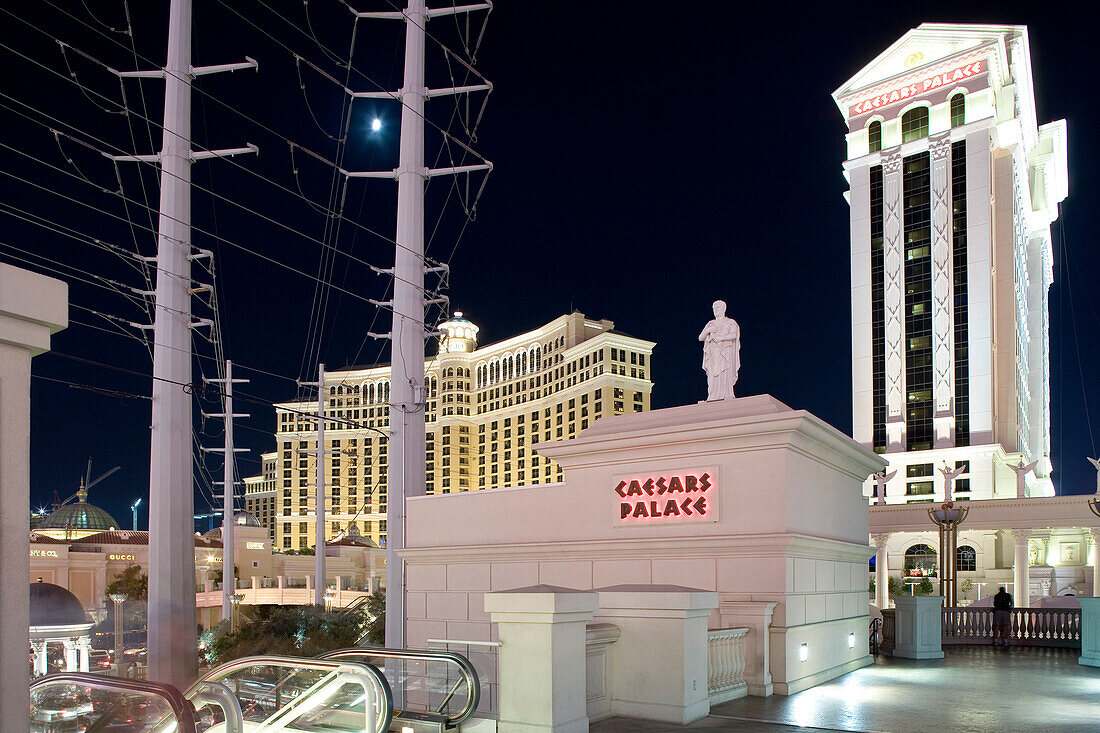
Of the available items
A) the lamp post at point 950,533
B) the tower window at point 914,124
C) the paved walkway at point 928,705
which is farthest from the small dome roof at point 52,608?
the tower window at point 914,124

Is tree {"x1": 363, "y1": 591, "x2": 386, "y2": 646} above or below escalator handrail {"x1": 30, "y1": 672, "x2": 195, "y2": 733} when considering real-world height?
below

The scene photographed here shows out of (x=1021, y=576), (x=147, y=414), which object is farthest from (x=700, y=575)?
(x=147, y=414)

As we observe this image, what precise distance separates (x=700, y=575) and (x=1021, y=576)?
3988 centimetres

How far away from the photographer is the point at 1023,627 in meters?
25.8

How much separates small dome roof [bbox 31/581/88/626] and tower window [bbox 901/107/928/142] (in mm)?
82932

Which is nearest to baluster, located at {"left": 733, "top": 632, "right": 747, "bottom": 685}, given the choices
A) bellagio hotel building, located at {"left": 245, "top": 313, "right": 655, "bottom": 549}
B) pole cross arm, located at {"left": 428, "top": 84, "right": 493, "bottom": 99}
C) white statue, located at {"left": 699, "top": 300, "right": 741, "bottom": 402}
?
white statue, located at {"left": 699, "top": 300, "right": 741, "bottom": 402}

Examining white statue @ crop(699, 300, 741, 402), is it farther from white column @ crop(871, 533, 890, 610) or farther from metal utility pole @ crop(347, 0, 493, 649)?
white column @ crop(871, 533, 890, 610)

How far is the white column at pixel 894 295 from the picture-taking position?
81.8 metres

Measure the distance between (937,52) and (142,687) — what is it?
308ft

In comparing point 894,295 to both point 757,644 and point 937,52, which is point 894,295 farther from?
point 757,644

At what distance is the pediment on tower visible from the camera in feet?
269

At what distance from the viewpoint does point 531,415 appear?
15100 centimetres

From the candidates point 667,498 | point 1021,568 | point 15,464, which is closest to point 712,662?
point 667,498

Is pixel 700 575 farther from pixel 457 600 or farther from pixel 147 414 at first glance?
pixel 147 414
